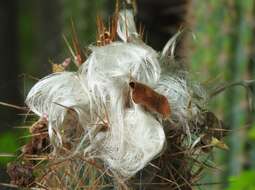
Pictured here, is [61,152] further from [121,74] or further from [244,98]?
[244,98]

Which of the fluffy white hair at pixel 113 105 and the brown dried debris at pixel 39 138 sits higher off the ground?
the fluffy white hair at pixel 113 105

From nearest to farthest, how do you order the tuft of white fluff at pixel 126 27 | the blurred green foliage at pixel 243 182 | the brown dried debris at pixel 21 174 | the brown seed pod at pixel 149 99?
1. the brown seed pod at pixel 149 99
2. the brown dried debris at pixel 21 174
3. the tuft of white fluff at pixel 126 27
4. the blurred green foliage at pixel 243 182

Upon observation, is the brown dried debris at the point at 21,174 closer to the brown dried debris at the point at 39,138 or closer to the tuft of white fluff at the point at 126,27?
the brown dried debris at the point at 39,138

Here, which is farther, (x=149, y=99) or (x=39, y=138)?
(x=39, y=138)

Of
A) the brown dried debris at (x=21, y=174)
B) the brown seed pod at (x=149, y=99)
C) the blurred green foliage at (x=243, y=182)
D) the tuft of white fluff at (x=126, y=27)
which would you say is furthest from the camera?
the blurred green foliage at (x=243, y=182)

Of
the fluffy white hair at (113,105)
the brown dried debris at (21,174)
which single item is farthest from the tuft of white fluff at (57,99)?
the brown dried debris at (21,174)

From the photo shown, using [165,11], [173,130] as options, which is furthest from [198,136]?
[165,11]

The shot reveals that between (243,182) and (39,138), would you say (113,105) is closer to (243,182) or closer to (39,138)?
(39,138)

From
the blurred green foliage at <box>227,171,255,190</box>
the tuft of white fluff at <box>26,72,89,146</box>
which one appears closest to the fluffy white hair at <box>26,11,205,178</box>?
the tuft of white fluff at <box>26,72,89,146</box>

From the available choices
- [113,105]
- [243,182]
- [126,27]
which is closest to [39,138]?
[113,105]
